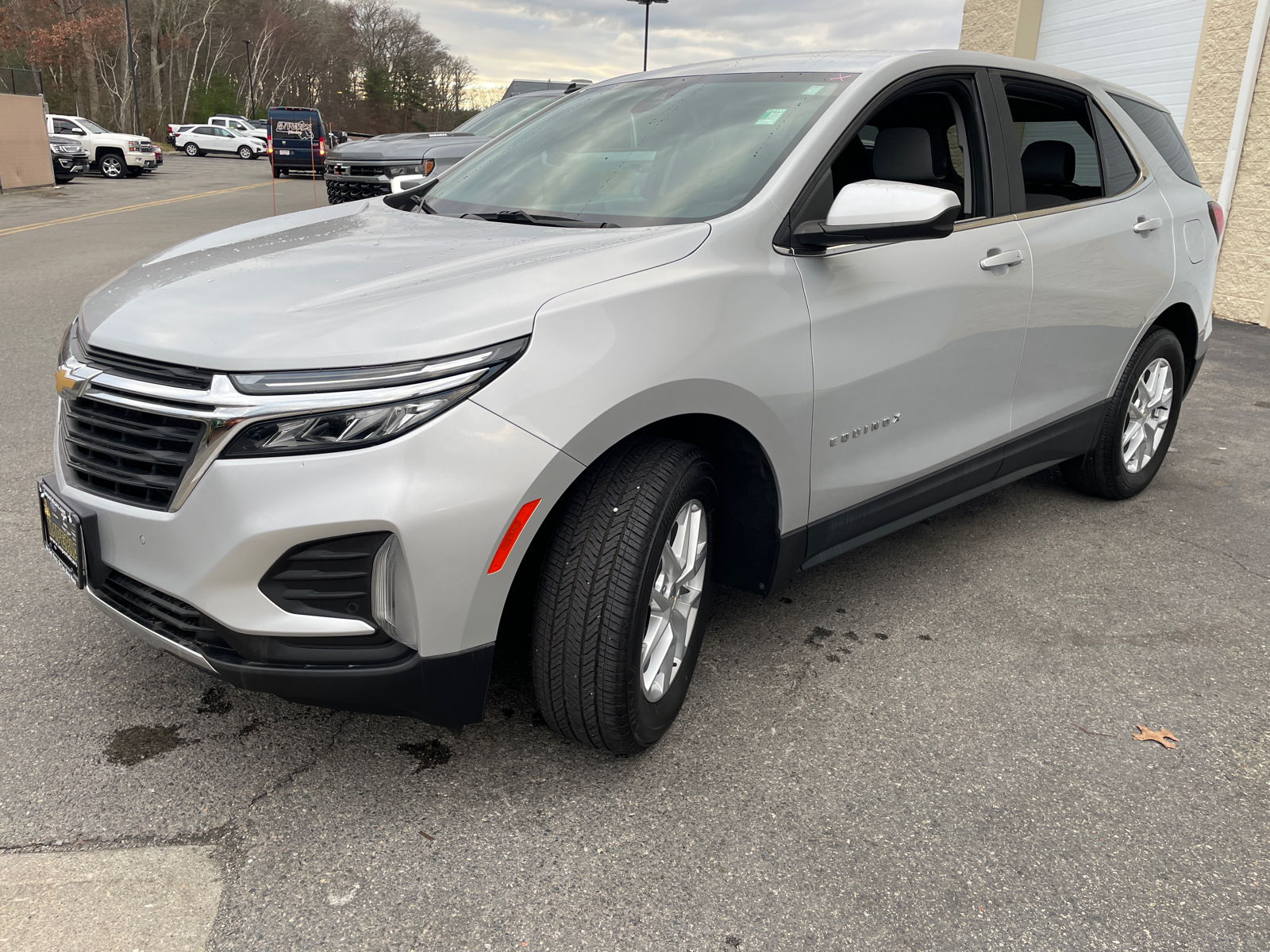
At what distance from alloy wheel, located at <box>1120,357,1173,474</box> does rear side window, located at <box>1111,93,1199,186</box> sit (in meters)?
0.89

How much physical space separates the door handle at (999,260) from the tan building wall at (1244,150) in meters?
8.22

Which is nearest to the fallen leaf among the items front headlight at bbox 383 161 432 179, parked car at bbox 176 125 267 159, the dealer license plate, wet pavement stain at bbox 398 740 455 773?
wet pavement stain at bbox 398 740 455 773

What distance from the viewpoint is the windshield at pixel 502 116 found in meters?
11.1

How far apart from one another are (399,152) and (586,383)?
9722 mm

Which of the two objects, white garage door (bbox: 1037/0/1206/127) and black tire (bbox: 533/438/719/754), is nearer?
black tire (bbox: 533/438/719/754)

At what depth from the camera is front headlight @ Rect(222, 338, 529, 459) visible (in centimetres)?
190

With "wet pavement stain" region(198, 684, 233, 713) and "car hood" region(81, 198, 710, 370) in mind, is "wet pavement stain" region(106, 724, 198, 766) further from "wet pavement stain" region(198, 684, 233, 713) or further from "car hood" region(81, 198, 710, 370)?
"car hood" region(81, 198, 710, 370)

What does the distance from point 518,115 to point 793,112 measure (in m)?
9.11

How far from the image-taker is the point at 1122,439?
4.26 metres

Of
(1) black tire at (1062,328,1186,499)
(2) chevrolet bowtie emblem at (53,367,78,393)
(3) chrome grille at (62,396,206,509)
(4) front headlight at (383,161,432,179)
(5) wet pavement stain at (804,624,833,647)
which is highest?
(4) front headlight at (383,161,432,179)

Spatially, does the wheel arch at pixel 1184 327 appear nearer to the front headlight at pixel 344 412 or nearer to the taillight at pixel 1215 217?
the taillight at pixel 1215 217

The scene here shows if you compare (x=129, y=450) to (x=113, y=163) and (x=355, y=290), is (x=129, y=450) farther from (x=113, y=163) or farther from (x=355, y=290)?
(x=113, y=163)

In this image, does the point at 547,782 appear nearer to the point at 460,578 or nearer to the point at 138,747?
the point at 460,578

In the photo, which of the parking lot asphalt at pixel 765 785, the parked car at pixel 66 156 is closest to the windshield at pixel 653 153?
the parking lot asphalt at pixel 765 785
